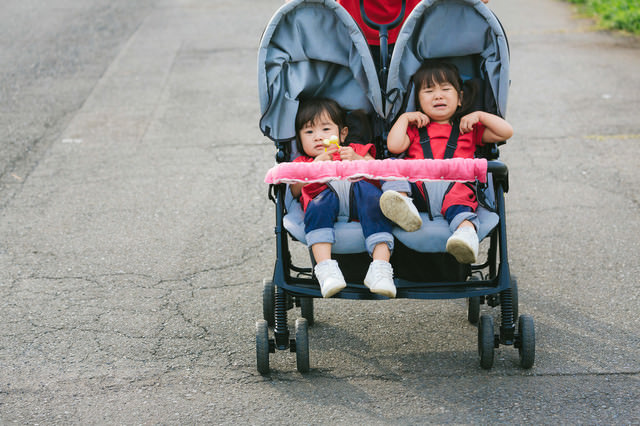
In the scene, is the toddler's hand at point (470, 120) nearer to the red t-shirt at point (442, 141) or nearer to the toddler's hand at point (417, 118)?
the red t-shirt at point (442, 141)

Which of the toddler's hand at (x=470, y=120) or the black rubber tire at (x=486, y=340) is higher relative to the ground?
the toddler's hand at (x=470, y=120)

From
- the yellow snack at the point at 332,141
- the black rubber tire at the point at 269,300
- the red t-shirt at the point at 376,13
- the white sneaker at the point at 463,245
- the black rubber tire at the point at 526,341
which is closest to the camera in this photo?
the white sneaker at the point at 463,245

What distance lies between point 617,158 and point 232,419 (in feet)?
14.7

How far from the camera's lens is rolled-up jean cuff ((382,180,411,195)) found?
3869mm

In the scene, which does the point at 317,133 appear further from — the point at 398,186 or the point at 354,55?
the point at 398,186

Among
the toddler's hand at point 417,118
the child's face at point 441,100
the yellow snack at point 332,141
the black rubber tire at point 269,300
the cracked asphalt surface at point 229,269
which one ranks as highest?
the child's face at point 441,100

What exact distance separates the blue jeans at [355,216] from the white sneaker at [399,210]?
9 cm

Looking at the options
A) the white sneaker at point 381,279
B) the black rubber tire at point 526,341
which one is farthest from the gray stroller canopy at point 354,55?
the black rubber tire at point 526,341

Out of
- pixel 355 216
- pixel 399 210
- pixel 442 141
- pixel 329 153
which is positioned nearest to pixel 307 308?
pixel 355 216

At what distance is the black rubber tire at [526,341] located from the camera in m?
3.78

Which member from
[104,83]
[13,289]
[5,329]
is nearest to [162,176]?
[13,289]

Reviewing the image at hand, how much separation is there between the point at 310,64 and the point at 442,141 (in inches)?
33.6

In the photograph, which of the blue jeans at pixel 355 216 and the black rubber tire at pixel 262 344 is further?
the black rubber tire at pixel 262 344

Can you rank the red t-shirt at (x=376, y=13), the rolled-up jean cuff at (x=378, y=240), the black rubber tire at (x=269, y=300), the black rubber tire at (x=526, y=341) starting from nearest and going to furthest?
1. the rolled-up jean cuff at (x=378, y=240)
2. the black rubber tire at (x=526, y=341)
3. the black rubber tire at (x=269, y=300)
4. the red t-shirt at (x=376, y=13)
